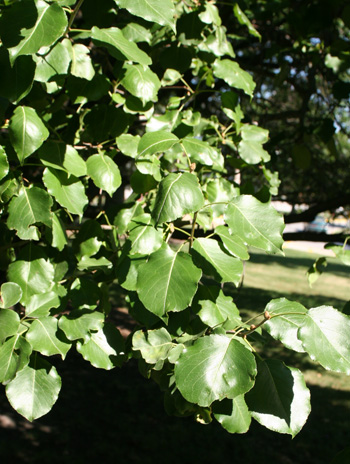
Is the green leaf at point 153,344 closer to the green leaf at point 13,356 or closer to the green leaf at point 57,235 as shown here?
the green leaf at point 13,356

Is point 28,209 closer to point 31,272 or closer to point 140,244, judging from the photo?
point 31,272

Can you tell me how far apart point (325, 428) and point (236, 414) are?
3635mm

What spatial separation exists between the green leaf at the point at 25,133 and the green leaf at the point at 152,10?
418 mm

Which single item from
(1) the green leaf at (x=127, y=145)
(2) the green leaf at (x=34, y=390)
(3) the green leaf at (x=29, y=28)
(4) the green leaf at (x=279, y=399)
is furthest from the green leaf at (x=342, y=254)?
(3) the green leaf at (x=29, y=28)

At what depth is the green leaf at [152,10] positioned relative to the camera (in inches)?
49.4

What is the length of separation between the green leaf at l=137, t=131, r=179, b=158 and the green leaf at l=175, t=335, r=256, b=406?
0.51 meters

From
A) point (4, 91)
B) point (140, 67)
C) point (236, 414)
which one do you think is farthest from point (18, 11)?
point (236, 414)

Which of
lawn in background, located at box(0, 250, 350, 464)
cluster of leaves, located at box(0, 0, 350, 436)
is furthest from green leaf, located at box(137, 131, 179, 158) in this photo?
lawn in background, located at box(0, 250, 350, 464)

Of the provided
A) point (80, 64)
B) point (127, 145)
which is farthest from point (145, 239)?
point (80, 64)

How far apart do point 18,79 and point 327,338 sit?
107cm

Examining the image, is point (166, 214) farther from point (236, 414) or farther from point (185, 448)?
point (185, 448)

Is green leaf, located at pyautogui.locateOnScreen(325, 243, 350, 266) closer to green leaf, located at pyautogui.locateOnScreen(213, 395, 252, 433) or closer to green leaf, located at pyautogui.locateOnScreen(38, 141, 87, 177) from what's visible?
green leaf, located at pyautogui.locateOnScreen(213, 395, 252, 433)

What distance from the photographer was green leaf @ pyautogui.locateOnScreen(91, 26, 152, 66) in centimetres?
134

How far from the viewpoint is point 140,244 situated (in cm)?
131
